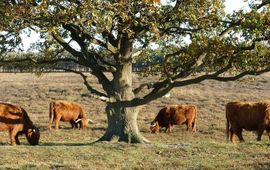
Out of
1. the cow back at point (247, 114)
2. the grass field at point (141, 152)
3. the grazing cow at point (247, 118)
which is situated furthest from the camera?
the cow back at point (247, 114)

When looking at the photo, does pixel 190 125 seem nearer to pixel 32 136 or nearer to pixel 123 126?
pixel 123 126

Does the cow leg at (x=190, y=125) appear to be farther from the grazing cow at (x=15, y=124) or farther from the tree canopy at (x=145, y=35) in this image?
the grazing cow at (x=15, y=124)

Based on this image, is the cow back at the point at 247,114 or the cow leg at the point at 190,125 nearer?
the cow back at the point at 247,114

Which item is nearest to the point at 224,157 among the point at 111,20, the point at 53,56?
the point at 111,20

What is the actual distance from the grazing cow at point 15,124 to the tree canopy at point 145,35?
1999 mm

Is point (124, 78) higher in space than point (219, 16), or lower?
lower

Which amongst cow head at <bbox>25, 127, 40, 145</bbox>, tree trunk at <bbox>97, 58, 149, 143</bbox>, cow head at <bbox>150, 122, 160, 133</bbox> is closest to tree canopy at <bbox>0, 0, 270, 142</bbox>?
tree trunk at <bbox>97, 58, 149, 143</bbox>

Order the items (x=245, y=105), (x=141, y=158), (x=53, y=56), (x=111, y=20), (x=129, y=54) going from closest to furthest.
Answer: (x=141, y=158), (x=111, y=20), (x=129, y=54), (x=53, y=56), (x=245, y=105)

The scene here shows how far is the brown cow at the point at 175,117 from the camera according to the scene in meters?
27.3

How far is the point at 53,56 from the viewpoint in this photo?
2047cm

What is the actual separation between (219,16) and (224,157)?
547 cm

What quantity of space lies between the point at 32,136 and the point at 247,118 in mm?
9194

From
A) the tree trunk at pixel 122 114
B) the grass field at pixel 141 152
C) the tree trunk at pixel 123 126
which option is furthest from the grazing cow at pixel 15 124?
the tree trunk at pixel 123 126

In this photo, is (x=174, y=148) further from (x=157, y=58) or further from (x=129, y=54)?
(x=157, y=58)
